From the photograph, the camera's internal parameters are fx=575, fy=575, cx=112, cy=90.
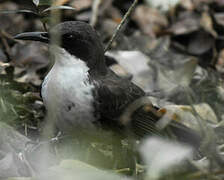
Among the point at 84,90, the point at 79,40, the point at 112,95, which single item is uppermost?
the point at 79,40

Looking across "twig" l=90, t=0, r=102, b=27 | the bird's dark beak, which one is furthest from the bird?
"twig" l=90, t=0, r=102, b=27

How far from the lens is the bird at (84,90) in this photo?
4309 mm

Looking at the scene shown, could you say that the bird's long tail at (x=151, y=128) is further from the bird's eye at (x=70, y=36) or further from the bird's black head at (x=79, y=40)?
the bird's eye at (x=70, y=36)

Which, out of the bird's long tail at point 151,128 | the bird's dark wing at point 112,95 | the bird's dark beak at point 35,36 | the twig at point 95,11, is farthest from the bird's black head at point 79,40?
the twig at point 95,11

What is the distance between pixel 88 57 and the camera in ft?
15.0

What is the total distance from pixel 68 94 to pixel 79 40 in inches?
18.2

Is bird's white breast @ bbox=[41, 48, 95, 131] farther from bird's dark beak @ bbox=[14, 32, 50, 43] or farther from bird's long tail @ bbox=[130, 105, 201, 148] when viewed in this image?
bird's long tail @ bbox=[130, 105, 201, 148]

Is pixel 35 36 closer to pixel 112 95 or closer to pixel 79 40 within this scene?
pixel 79 40

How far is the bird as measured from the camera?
4309 millimetres

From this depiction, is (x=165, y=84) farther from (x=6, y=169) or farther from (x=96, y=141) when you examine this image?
(x=6, y=169)

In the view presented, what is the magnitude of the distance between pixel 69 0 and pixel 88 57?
2784mm

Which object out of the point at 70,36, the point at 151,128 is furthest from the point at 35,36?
the point at 151,128

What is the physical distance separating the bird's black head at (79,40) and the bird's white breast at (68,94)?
7 cm

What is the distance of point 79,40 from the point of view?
450 centimetres
